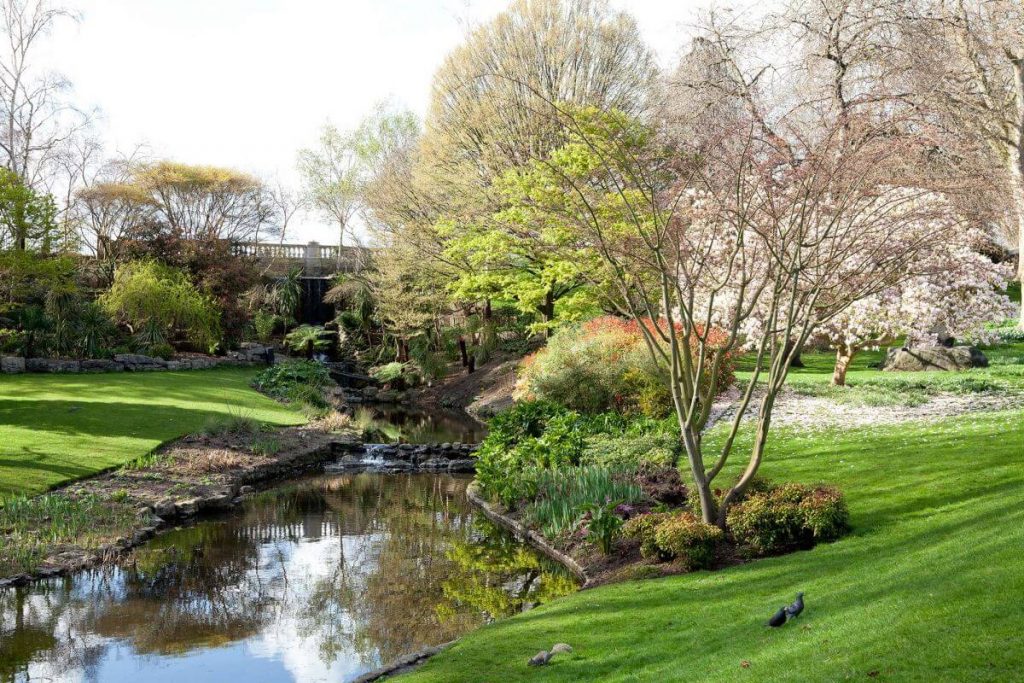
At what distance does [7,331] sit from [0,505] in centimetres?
1632

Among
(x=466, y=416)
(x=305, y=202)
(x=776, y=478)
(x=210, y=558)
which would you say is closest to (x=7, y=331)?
(x=466, y=416)

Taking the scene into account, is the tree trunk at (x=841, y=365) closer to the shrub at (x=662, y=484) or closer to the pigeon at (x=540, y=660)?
the shrub at (x=662, y=484)

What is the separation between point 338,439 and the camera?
21531 millimetres

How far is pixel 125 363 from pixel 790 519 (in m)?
24.8

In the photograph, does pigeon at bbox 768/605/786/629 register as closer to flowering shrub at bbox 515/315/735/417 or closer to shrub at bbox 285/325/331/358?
flowering shrub at bbox 515/315/735/417

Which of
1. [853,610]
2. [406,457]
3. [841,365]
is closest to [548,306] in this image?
[406,457]

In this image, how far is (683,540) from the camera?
30.5 feet

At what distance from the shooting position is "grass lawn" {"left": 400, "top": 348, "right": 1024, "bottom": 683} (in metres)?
5.29

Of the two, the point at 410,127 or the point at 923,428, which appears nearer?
the point at 923,428

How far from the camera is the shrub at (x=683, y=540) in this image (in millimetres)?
9188

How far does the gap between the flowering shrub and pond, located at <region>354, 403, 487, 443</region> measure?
3.03m

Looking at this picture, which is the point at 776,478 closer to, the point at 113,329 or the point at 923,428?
the point at 923,428

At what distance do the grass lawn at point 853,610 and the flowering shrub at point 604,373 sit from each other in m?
8.68

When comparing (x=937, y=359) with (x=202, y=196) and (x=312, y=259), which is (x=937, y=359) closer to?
(x=312, y=259)
